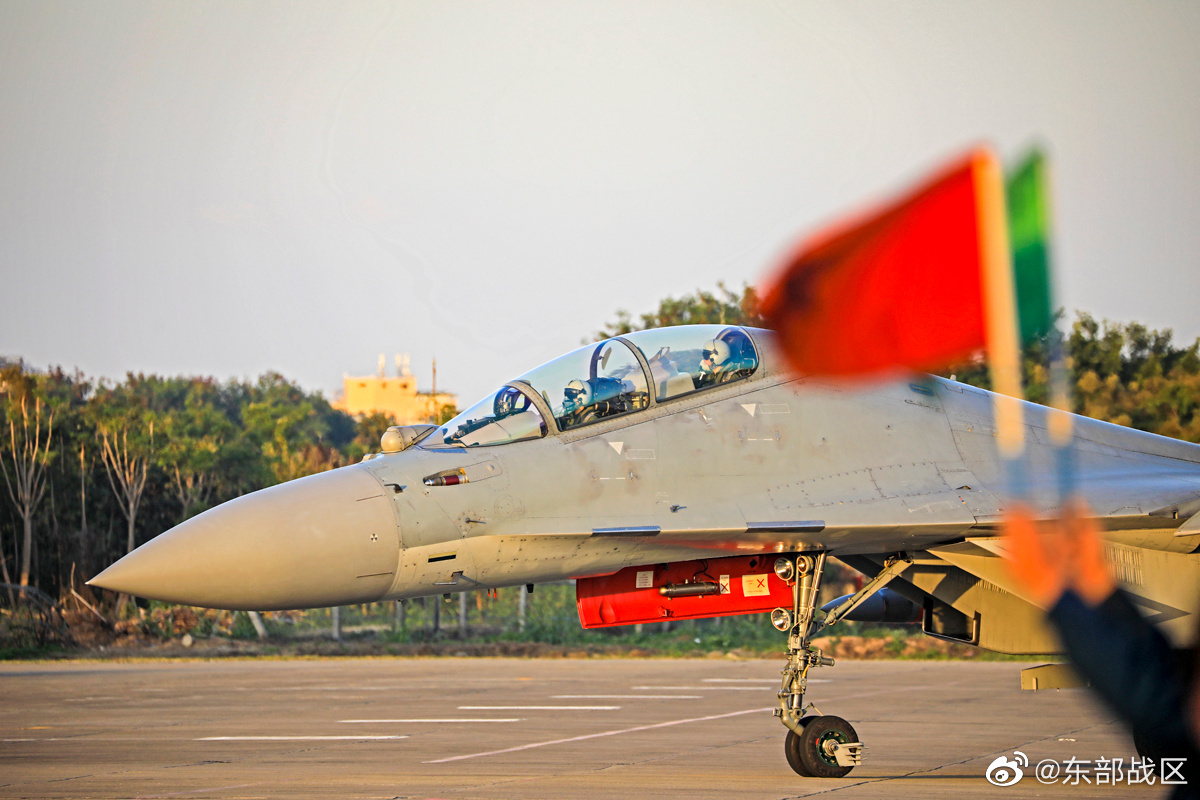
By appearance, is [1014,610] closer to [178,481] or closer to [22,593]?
[22,593]

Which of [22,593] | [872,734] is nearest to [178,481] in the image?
[22,593]

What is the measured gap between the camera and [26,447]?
3262cm

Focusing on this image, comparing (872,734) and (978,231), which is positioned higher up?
(978,231)

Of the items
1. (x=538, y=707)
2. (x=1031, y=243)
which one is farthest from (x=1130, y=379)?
(x=1031, y=243)

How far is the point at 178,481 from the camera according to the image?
33.8 meters

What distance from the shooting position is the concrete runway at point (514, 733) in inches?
348

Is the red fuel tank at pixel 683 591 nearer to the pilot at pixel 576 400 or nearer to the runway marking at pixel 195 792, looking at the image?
the pilot at pixel 576 400

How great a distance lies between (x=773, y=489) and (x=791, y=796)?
2265 mm

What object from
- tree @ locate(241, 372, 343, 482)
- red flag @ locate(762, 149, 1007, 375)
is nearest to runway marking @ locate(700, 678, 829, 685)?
tree @ locate(241, 372, 343, 482)

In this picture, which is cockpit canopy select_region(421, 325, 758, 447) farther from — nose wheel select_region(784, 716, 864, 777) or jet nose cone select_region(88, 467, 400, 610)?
nose wheel select_region(784, 716, 864, 777)

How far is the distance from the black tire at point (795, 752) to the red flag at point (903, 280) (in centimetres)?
531

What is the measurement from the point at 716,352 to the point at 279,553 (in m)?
3.68

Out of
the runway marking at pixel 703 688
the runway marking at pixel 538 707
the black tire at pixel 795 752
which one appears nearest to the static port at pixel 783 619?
the black tire at pixel 795 752

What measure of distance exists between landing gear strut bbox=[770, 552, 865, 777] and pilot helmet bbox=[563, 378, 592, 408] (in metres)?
2.19
